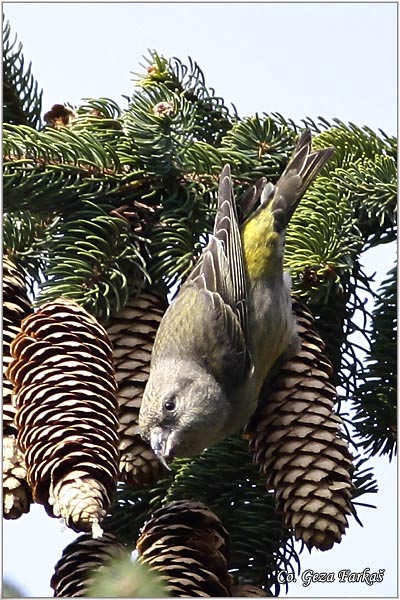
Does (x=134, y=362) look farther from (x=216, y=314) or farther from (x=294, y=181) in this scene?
(x=294, y=181)

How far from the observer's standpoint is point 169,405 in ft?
8.70

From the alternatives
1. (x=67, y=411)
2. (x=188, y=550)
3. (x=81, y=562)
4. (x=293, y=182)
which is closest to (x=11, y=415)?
(x=67, y=411)

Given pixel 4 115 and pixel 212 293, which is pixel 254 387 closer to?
pixel 212 293

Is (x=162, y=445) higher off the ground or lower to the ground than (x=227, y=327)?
lower

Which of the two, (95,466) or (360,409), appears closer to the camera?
(95,466)

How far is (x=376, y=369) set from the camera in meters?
2.58

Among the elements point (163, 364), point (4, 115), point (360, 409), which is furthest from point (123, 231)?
point (360, 409)

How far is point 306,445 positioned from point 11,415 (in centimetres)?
70

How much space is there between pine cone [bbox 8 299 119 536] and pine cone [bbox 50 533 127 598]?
0.41 feet

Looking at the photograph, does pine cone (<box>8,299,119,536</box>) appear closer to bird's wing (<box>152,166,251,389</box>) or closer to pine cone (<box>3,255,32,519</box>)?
pine cone (<box>3,255,32,519</box>)

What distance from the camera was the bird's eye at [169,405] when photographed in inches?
103

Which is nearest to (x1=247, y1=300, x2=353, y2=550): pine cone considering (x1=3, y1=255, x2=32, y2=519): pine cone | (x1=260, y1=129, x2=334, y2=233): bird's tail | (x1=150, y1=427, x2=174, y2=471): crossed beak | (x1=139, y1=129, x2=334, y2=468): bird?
(x1=139, y1=129, x2=334, y2=468): bird

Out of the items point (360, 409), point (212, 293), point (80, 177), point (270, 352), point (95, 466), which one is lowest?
point (95, 466)

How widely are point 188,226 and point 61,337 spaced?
58 centimetres
